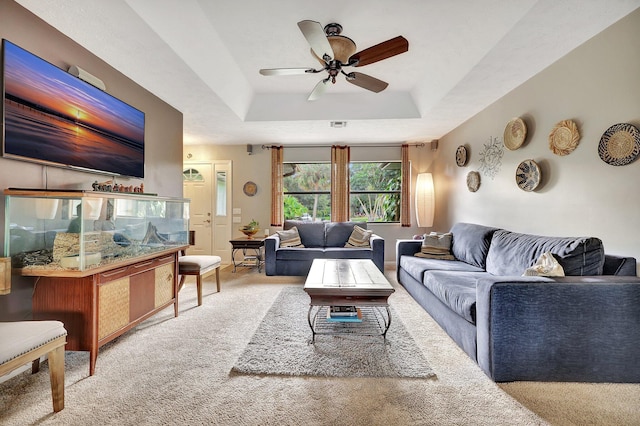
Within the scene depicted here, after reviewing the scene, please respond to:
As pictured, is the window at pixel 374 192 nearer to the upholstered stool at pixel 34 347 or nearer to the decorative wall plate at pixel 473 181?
the decorative wall plate at pixel 473 181

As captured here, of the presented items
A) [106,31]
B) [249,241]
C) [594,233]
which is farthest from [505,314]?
[249,241]

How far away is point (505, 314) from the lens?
1767 mm

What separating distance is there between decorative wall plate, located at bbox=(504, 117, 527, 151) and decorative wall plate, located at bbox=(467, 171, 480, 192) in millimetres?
717

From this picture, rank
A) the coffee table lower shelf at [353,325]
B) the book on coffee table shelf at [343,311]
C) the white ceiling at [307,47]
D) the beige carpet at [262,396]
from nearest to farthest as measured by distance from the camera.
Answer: the beige carpet at [262,396] → the white ceiling at [307,47] → the coffee table lower shelf at [353,325] → the book on coffee table shelf at [343,311]

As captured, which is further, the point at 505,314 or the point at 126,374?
the point at 126,374

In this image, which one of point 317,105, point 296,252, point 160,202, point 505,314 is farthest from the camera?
point 296,252

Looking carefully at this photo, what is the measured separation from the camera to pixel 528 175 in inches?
117

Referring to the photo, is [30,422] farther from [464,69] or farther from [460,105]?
[460,105]

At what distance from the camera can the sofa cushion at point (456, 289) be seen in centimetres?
206

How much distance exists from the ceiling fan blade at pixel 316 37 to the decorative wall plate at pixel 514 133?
219 cm

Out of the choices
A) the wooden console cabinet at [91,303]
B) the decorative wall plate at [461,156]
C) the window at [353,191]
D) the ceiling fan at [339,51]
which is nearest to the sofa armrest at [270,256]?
the window at [353,191]

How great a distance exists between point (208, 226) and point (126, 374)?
13.4ft

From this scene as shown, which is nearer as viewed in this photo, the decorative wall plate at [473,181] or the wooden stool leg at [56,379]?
the wooden stool leg at [56,379]

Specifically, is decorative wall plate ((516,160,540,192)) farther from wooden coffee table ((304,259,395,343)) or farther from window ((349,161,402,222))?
window ((349,161,402,222))
